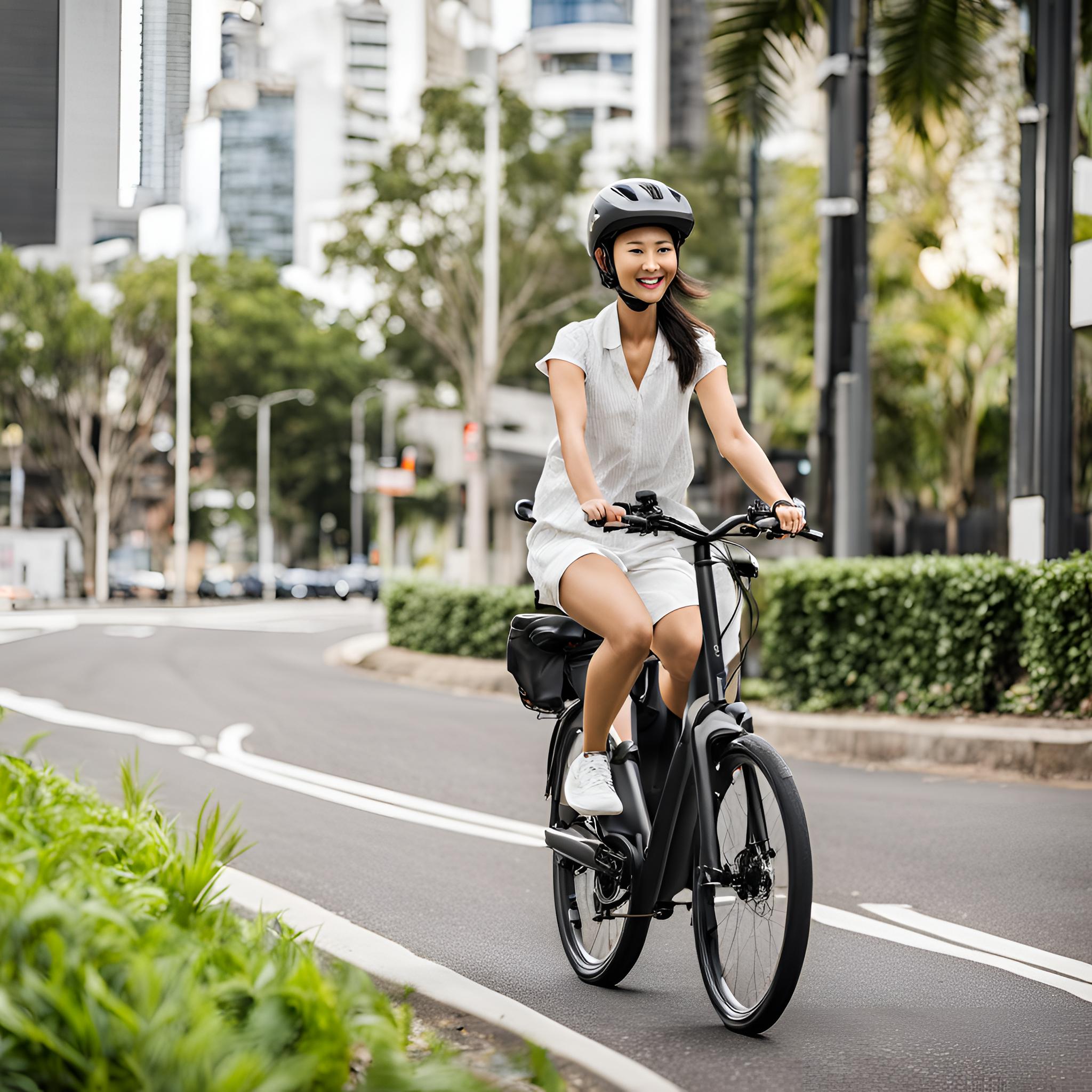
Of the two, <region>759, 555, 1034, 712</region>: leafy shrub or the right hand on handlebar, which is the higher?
the right hand on handlebar

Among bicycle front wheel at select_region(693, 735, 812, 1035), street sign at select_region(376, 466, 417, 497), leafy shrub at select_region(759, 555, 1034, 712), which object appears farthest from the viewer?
street sign at select_region(376, 466, 417, 497)

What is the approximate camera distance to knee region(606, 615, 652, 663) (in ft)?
12.1

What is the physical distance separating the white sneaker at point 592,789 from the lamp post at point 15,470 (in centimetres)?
5449

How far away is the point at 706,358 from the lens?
13.0 ft

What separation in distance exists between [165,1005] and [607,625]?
66.7 inches

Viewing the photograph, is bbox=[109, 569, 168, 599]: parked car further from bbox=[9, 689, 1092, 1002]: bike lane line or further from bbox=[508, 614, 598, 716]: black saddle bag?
bbox=[508, 614, 598, 716]: black saddle bag

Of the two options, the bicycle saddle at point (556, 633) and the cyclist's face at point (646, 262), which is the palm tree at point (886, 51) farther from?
the bicycle saddle at point (556, 633)

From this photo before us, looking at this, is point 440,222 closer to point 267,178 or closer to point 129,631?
point 129,631

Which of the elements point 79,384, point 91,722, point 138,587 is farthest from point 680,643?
point 138,587

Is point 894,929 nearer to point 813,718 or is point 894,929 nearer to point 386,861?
point 386,861

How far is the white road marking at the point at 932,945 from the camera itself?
3998 millimetres

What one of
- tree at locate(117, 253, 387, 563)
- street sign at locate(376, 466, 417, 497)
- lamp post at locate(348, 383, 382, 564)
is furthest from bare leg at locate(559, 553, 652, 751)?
lamp post at locate(348, 383, 382, 564)

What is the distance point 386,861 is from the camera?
582cm

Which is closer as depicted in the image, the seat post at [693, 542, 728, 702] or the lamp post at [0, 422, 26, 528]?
the seat post at [693, 542, 728, 702]
